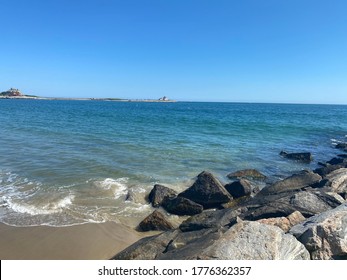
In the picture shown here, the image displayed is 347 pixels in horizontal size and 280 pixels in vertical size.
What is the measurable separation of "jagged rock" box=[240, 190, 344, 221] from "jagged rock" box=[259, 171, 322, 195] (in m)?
2.12

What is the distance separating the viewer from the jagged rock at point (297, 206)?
320 inches

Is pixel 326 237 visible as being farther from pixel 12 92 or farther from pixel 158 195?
pixel 12 92

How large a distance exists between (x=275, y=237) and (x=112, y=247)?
4473 mm

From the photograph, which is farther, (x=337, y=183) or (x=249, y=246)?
(x=337, y=183)

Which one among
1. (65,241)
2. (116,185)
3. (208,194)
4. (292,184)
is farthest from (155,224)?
(292,184)

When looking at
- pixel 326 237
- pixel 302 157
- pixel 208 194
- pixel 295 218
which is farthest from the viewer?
pixel 302 157

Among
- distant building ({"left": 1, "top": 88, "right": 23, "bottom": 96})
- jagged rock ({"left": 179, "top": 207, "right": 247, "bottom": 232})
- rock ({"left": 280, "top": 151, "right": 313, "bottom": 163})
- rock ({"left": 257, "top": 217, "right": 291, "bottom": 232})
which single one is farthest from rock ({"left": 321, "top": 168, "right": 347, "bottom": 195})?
distant building ({"left": 1, "top": 88, "right": 23, "bottom": 96})

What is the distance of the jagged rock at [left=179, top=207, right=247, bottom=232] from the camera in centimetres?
797

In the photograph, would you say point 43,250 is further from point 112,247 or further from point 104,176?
point 104,176

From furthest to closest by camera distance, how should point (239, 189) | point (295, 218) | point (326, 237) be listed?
point (239, 189)
point (295, 218)
point (326, 237)

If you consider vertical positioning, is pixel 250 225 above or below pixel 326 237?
above

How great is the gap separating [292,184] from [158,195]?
18.4ft

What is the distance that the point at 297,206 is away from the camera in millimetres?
8406
